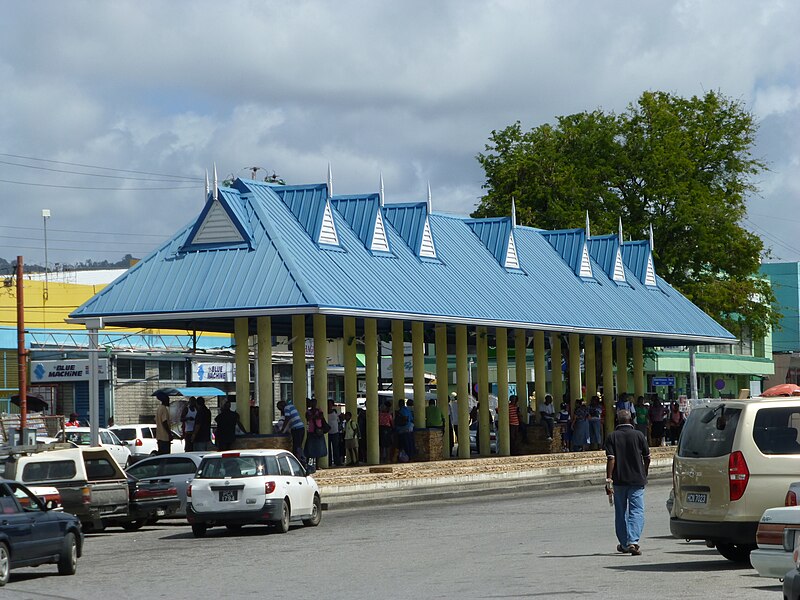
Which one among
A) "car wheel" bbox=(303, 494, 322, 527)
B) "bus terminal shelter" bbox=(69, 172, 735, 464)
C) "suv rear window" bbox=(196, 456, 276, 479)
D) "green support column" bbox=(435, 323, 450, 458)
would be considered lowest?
"car wheel" bbox=(303, 494, 322, 527)

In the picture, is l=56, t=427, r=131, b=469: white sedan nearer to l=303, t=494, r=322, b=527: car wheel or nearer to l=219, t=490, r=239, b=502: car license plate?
l=303, t=494, r=322, b=527: car wheel

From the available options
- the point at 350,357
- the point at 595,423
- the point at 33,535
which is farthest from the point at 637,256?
the point at 33,535

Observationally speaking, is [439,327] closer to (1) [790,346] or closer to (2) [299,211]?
(2) [299,211]

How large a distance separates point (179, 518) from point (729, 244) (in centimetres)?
3318

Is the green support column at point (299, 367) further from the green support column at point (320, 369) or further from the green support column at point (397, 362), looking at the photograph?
the green support column at point (397, 362)

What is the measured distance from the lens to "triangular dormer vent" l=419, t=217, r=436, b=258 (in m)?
38.4

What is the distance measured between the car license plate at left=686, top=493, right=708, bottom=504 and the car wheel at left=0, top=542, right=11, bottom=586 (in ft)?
25.4

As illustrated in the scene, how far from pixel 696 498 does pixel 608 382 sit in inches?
1241

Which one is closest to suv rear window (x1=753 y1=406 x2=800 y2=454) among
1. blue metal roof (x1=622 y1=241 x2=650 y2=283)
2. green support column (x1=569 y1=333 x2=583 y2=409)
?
green support column (x1=569 y1=333 x2=583 y2=409)

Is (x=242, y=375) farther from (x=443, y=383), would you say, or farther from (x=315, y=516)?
(x=443, y=383)

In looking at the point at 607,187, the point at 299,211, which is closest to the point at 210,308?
the point at 299,211

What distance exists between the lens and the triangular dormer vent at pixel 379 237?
3641 cm

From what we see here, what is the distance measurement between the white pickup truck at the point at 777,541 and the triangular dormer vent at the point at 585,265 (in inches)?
1334

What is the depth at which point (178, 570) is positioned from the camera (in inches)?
705
